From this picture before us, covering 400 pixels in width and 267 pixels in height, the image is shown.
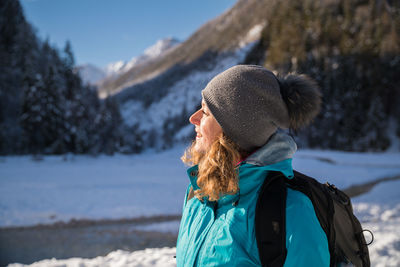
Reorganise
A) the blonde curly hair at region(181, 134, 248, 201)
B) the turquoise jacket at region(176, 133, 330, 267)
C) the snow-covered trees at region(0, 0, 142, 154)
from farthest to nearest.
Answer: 1. the snow-covered trees at region(0, 0, 142, 154)
2. the blonde curly hair at region(181, 134, 248, 201)
3. the turquoise jacket at region(176, 133, 330, 267)

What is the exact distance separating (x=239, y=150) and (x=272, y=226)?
54 centimetres

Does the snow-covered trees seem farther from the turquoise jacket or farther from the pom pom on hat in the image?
the pom pom on hat

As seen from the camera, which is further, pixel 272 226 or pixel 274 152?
pixel 274 152

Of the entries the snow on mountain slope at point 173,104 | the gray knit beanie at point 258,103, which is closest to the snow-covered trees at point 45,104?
the snow on mountain slope at point 173,104

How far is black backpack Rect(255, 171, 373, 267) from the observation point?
3.61 feet

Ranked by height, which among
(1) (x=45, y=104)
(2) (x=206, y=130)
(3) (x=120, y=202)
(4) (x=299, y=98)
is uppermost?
(1) (x=45, y=104)

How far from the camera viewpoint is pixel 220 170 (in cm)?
146

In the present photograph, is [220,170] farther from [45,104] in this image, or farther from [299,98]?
[45,104]

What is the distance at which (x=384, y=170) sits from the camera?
17484mm

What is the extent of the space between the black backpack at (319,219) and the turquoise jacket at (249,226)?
1.4 inches

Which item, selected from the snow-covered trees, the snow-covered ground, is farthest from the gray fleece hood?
the snow-covered trees

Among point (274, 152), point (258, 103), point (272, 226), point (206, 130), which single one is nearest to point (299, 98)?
point (258, 103)

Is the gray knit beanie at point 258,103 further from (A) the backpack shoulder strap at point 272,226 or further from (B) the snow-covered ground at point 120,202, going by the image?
(B) the snow-covered ground at point 120,202

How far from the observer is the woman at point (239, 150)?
4.22 feet
